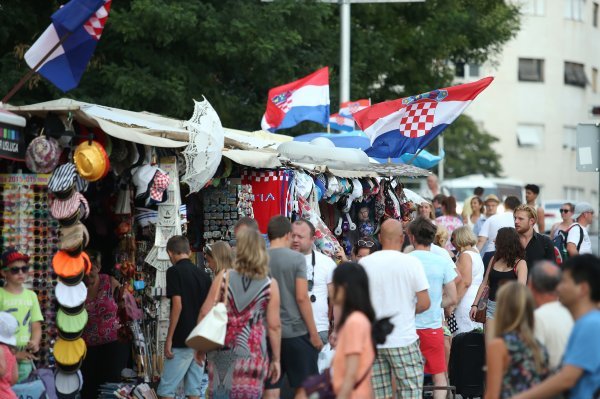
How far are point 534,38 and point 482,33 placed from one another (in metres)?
33.2

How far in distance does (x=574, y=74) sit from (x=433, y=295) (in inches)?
2056

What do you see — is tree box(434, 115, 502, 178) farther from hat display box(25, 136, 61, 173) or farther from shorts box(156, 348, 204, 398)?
hat display box(25, 136, 61, 173)

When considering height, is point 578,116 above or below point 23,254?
above

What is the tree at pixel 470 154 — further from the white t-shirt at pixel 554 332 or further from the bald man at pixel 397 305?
the white t-shirt at pixel 554 332

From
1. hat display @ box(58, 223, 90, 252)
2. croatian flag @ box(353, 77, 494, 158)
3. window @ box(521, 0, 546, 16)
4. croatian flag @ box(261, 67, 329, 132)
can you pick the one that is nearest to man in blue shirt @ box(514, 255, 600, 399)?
hat display @ box(58, 223, 90, 252)

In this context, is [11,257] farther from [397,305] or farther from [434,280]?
[434,280]

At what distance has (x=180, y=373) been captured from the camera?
37.1 ft

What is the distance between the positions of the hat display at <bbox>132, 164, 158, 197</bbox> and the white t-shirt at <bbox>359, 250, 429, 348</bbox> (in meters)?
2.47

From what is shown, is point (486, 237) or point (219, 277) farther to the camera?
point (486, 237)

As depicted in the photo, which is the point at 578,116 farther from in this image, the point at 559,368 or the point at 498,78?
the point at 559,368

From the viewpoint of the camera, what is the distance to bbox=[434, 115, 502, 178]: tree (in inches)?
2136

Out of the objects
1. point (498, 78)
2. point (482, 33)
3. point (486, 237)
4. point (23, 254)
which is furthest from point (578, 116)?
point (23, 254)

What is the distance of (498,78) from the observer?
200 ft

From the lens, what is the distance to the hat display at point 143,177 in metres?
11.6
